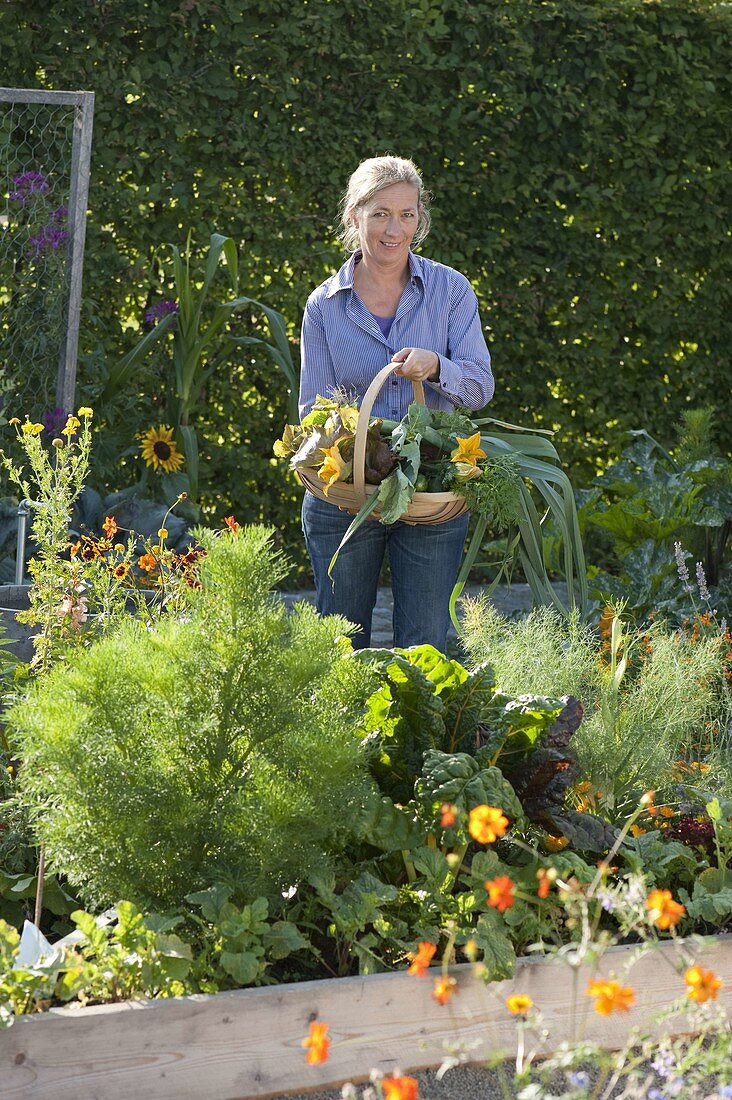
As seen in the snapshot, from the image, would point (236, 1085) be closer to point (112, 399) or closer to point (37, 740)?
point (37, 740)

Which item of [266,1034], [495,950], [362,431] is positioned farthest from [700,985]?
[362,431]

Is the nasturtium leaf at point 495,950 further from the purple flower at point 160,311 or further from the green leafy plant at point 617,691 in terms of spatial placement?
the purple flower at point 160,311

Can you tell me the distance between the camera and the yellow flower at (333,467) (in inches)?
102

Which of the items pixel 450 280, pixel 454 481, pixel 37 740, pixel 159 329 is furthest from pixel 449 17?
pixel 37 740

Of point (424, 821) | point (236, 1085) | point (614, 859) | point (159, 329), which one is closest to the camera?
point (236, 1085)

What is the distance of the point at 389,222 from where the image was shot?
2.77m

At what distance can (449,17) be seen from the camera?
543 cm

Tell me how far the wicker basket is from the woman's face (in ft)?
0.82

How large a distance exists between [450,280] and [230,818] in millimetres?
1516

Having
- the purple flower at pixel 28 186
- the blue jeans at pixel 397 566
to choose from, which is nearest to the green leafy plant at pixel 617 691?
the blue jeans at pixel 397 566

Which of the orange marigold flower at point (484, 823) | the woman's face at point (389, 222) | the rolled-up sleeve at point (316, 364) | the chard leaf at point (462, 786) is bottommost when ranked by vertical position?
the chard leaf at point (462, 786)

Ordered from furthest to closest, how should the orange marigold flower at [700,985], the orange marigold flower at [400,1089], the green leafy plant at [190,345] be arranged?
the green leafy plant at [190,345], the orange marigold flower at [700,985], the orange marigold flower at [400,1089]

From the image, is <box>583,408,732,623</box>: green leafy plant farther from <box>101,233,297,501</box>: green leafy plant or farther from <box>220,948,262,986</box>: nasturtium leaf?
<box>220,948,262,986</box>: nasturtium leaf

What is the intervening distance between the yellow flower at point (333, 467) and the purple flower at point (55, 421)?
1.84 m
